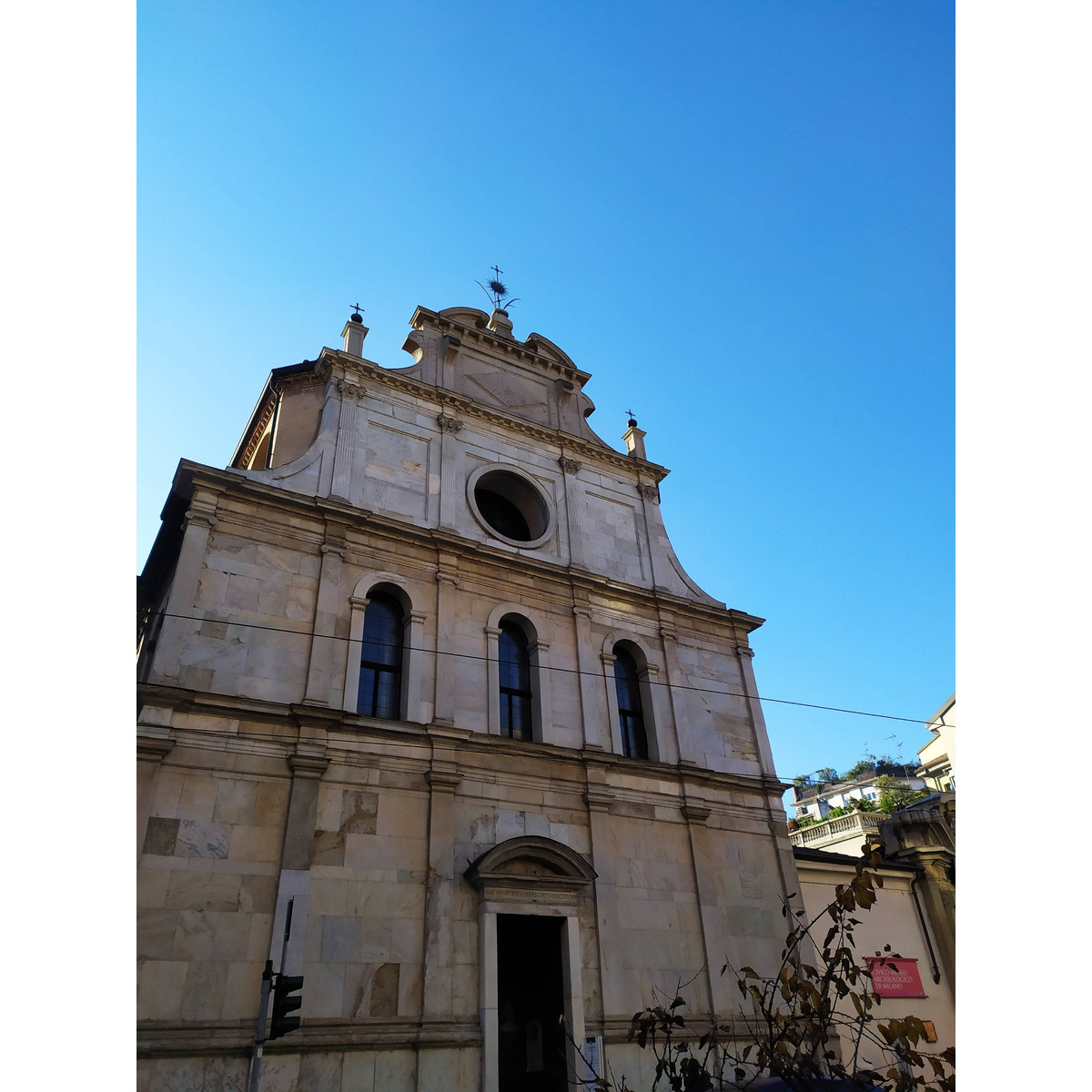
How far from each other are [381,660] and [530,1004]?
21.9 ft

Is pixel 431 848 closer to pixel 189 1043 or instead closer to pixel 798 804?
pixel 189 1043

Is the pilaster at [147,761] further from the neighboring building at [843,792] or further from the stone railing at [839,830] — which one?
the neighboring building at [843,792]

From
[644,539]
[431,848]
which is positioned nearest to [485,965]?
[431,848]

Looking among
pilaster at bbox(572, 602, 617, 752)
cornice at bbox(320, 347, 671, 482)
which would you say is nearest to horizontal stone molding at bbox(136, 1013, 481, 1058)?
pilaster at bbox(572, 602, 617, 752)

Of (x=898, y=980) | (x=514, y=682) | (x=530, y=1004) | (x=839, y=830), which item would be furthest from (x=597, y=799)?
(x=839, y=830)

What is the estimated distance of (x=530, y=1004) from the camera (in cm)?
1363

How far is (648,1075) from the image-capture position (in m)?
12.7

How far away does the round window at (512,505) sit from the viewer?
1886 cm

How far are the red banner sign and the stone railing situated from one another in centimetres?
542

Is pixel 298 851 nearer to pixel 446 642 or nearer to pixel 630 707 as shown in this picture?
pixel 446 642

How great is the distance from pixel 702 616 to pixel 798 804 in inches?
3441

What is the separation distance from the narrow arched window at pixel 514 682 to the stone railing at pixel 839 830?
12.9 m

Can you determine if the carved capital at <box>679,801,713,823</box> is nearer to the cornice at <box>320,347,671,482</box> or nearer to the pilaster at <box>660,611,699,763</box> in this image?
the pilaster at <box>660,611,699,763</box>

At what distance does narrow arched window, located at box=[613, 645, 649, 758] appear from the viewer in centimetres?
1691
